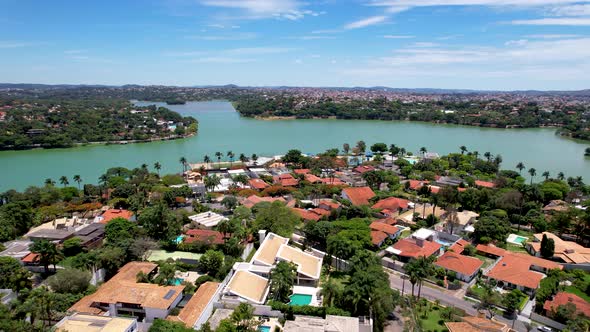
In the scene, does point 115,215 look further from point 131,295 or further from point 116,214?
point 131,295

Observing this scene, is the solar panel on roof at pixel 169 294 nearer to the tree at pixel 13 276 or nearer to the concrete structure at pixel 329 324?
the concrete structure at pixel 329 324

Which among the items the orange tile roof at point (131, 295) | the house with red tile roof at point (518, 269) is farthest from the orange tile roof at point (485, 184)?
the orange tile roof at point (131, 295)

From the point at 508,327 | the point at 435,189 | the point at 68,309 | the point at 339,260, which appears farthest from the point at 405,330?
the point at 435,189

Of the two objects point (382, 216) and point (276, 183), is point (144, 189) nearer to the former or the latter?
point (276, 183)

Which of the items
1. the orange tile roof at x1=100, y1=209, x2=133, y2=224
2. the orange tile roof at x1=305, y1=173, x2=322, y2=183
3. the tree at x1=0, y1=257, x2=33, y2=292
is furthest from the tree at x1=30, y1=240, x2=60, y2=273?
the orange tile roof at x1=305, y1=173, x2=322, y2=183

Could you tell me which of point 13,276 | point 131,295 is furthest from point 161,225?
point 13,276

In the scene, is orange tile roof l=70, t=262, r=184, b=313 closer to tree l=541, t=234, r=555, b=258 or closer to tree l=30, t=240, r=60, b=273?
tree l=30, t=240, r=60, b=273
